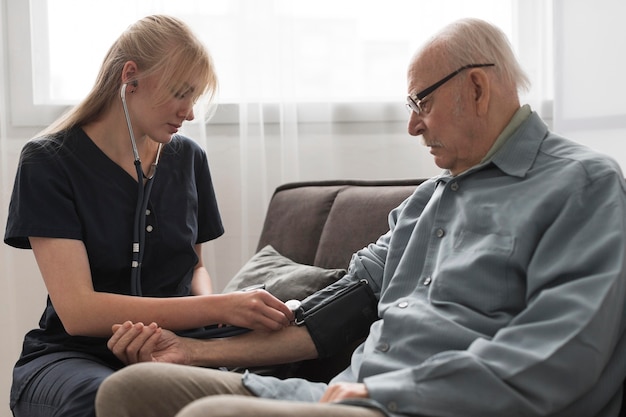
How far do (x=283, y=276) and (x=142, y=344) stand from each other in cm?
49

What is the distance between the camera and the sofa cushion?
1975mm

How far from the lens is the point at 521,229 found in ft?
4.63

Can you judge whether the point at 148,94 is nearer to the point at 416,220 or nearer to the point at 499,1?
the point at 416,220

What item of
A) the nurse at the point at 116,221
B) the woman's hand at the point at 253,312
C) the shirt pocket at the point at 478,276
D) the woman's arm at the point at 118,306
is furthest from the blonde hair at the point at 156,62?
the shirt pocket at the point at 478,276

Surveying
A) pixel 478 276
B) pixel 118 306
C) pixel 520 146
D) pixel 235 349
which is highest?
pixel 520 146

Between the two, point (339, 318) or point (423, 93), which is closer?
point (423, 93)

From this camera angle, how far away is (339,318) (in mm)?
1756

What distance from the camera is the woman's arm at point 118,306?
5.69 ft

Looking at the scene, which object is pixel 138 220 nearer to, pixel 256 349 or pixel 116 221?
pixel 116 221

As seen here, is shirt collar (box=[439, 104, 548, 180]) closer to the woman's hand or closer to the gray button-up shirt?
the gray button-up shirt

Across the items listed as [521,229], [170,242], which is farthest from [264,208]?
[521,229]

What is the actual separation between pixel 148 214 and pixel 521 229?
0.90 meters

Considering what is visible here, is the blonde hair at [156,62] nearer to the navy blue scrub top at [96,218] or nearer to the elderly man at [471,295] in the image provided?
the navy blue scrub top at [96,218]

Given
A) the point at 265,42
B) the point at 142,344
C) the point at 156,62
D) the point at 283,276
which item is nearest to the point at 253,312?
the point at 142,344
